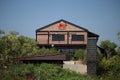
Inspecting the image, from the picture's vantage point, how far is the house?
54.4 m

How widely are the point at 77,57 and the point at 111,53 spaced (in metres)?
7.40

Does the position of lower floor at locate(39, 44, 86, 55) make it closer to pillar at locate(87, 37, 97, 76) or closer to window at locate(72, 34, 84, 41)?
window at locate(72, 34, 84, 41)

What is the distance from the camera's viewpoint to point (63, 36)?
55125 mm

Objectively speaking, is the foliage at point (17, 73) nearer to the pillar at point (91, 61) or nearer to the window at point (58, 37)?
the pillar at point (91, 61)

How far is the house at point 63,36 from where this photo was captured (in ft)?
178

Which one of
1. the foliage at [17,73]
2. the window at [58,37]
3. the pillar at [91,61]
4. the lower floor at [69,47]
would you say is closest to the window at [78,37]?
the lower floor at [69,47]

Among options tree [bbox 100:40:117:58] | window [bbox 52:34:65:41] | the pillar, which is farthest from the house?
the pillar

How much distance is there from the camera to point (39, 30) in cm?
5416

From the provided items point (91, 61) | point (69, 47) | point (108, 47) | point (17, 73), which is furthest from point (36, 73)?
point (69, 47)

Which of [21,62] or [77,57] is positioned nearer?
[21,62]

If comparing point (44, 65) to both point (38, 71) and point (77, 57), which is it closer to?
point (38, 71)

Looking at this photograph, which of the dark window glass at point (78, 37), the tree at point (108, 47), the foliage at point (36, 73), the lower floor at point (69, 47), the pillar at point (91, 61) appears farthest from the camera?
the dark window glass at point (78, 37)

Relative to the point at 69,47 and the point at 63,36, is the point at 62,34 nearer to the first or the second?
the point at 63,36

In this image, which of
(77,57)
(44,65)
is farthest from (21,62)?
(77,57)
